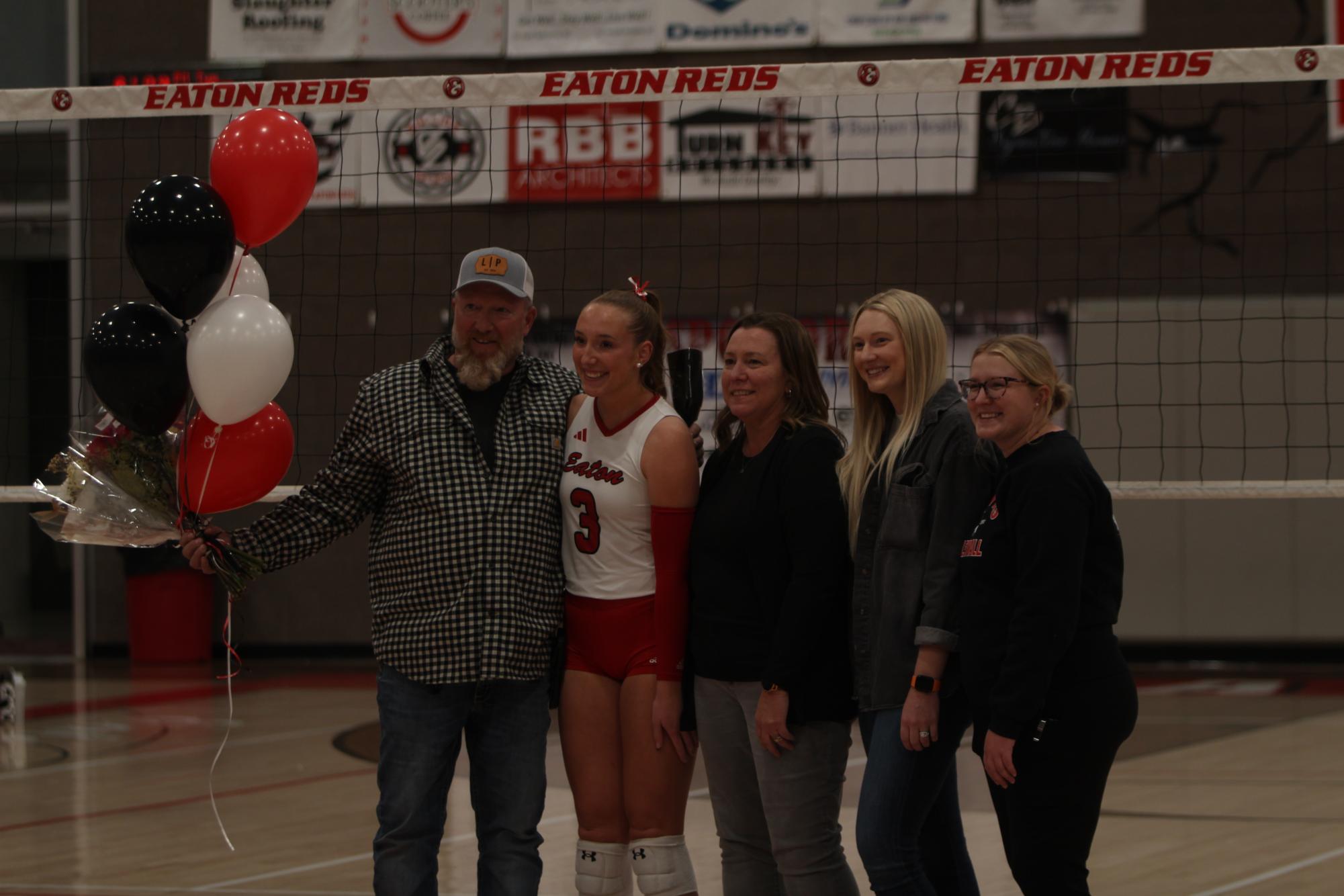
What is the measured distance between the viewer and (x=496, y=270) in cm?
351

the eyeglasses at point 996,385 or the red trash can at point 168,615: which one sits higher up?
the eyeglasses at point 996,385

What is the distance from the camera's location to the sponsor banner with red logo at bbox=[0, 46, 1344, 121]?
4562mm

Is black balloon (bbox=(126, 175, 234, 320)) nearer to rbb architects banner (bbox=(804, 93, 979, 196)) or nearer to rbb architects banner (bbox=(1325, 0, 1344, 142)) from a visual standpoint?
rbb architects banner (bbox=(804, 93, 979, 196))

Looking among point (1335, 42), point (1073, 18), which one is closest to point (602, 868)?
point (1073, 18)

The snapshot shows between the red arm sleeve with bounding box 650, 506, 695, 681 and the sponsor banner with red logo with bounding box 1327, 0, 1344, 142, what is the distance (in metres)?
7.79

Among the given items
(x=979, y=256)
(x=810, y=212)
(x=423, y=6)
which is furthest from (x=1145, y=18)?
(x=423, y=6)

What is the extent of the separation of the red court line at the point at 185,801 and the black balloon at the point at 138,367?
3.22 metres

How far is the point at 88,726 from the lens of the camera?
8.62 meters

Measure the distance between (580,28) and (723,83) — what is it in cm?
651

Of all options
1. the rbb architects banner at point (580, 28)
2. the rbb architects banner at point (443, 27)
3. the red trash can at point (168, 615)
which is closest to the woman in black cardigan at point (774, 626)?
the rbb architects banner at point (580, 28)

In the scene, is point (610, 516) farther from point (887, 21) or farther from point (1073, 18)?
point (1073, 18)

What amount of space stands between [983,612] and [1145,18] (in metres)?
8.56

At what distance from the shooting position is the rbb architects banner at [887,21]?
34.9ft

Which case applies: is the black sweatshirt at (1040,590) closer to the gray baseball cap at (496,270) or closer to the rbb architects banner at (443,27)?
the gray baseball cap at (496,270)
